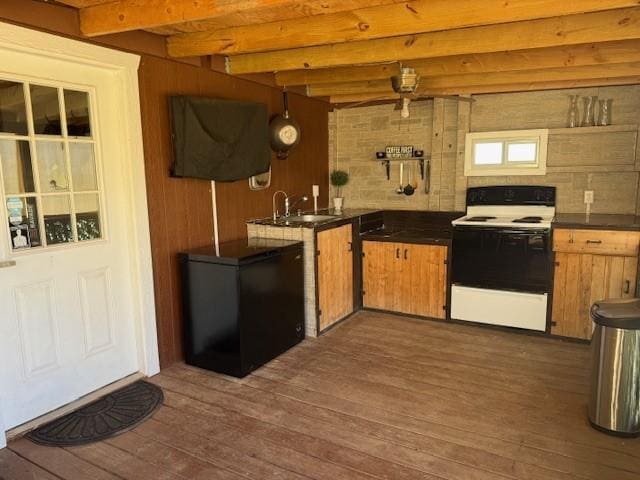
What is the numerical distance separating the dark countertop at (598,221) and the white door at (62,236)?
3.34 meters

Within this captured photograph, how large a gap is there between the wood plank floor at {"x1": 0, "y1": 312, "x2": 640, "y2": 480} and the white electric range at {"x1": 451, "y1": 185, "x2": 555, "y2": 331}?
41cm

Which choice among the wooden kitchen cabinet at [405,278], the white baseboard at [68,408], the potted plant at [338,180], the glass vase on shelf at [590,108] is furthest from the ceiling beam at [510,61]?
the white baseboard at [68,408]

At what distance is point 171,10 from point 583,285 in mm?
3548

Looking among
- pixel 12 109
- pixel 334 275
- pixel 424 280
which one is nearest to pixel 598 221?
pixel 424 280

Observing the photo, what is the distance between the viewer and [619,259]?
139 inches

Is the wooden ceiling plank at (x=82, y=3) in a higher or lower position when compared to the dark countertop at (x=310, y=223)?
higher

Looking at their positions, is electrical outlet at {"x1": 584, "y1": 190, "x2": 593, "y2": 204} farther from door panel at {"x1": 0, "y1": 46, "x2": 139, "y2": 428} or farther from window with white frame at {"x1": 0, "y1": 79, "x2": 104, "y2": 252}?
window with white frame at {"x1": 0, "y1": 79, "x2": 104, "y2": 252}

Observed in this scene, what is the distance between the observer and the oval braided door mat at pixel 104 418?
2.43m

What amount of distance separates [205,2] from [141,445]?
7.30ft

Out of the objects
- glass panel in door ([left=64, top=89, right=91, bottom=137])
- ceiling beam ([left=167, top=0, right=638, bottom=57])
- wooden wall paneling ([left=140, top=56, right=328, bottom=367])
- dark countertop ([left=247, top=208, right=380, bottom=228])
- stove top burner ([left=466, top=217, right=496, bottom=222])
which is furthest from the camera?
stove top burner ([left=466, top=217, right=496, bottom=222])

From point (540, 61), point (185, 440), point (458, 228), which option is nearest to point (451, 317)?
point (458, 228)

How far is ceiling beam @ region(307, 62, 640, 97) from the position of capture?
3504 mm

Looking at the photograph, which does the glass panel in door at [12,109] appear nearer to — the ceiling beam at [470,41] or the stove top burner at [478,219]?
the ceiling beam at [470,41]

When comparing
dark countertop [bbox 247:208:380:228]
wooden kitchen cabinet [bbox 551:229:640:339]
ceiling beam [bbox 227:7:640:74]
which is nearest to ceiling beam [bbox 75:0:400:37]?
ceiling beam [bbox 227:7:640:74]
